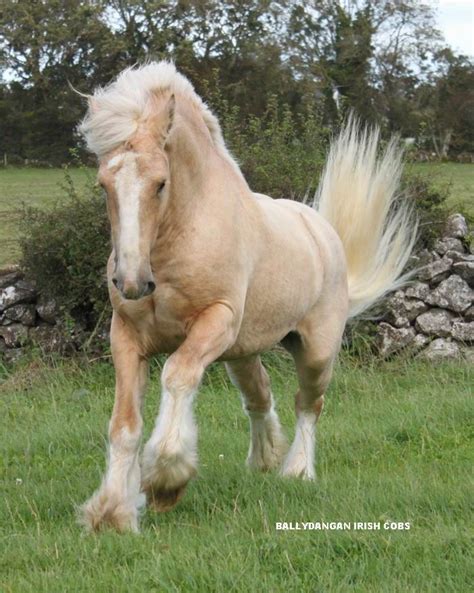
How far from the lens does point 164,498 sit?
4973mm

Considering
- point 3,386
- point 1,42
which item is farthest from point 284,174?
point 1,42

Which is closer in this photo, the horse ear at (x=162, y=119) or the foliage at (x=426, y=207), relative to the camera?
the horse ear at (x=162, y=119)

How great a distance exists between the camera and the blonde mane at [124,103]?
4.60m

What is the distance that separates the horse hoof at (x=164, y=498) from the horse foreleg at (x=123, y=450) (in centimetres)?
9

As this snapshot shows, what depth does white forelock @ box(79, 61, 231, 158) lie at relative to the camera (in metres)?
4.60

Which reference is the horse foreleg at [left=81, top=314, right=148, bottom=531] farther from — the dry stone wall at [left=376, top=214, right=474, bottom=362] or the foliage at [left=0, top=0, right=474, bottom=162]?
the foliage at [left=0, top=0, right=474, bottom=162]

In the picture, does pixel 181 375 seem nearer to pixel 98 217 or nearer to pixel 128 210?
pixel 128 210

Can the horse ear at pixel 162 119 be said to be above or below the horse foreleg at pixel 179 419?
above

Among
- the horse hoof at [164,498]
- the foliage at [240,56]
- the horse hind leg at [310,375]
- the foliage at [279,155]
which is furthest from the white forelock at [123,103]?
the foliage at [240,56]

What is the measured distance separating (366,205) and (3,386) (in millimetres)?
3900

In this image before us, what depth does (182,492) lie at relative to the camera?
4.93m

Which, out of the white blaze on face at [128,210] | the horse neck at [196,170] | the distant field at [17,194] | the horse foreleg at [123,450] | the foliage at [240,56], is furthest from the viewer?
the foliage at [240,56]

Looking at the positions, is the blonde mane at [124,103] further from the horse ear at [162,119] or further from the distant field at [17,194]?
the distant field at [17,194]

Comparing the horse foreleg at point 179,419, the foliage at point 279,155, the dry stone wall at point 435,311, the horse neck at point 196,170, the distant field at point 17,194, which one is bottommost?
the distant field at point 17,194
